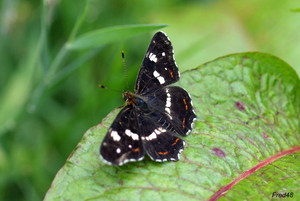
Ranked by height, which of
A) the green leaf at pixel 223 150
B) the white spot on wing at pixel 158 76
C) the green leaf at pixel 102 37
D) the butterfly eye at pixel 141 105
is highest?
the green leaf at pixel 102 37

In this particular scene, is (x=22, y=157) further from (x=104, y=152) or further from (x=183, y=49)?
(x=183, y=49)

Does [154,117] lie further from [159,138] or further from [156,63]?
[156,63]

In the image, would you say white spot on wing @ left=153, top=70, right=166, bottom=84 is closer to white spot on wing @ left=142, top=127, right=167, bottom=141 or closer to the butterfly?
the butterfly

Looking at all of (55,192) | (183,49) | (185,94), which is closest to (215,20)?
(183,49)

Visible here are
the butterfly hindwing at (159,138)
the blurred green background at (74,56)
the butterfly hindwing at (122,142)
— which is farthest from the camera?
the blurred green background at (74,56)

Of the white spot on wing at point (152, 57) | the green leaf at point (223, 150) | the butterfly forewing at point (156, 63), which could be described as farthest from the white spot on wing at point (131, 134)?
the white spot on wing at point (152, 57)

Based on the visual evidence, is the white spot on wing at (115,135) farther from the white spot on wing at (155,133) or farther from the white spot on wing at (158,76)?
the white spot on wing at (158,76)
